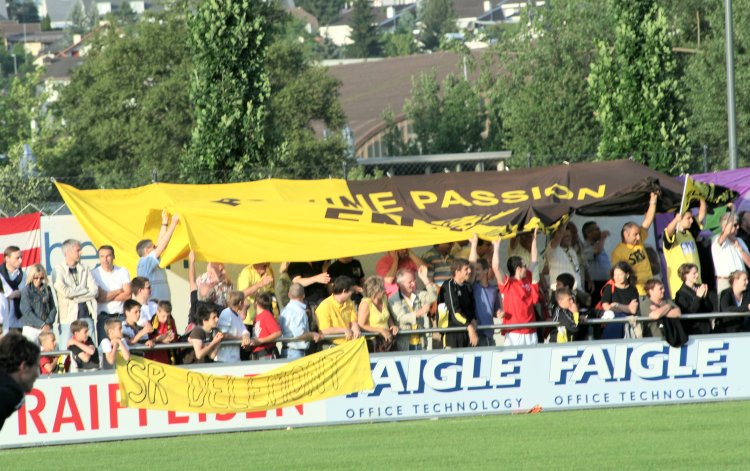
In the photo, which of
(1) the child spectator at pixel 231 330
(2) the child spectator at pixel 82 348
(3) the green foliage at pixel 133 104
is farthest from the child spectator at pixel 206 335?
(3) the green foliage at pixel 133 104

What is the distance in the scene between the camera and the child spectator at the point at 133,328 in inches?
597

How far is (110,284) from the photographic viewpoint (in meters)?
16.4

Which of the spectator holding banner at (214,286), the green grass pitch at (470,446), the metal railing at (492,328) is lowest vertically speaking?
the green grass pitch at (470,446)

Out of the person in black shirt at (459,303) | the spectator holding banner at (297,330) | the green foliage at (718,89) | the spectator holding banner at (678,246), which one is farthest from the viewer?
the green foliage at (718,89)

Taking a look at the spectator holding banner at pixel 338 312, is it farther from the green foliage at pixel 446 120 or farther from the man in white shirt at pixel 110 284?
the green foliage at pixel 446 120

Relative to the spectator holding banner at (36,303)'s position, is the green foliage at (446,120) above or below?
below

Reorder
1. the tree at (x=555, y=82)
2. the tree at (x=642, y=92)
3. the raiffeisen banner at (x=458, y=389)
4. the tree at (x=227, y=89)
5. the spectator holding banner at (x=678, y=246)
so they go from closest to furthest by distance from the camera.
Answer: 1. the raiffeisen banner at (x=458, y=389)
2. the spectator holding banner at (x=678, y=246)
3. the tree at (x=227, y=89)
4. the tree at (x=642, y=92)
5. the tree at (x=555, y=82)

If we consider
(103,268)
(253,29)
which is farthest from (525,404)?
(253,29)

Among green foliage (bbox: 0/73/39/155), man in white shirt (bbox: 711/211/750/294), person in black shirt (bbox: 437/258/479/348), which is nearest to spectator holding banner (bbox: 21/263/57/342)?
person in black shirt (bbox: 437/258/479/348)

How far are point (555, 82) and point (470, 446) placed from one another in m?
50.2

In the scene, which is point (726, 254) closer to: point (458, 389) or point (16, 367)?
point (458, 389)

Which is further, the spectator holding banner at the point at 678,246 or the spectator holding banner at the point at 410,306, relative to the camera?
the spectator holding banner at the point at 678,246

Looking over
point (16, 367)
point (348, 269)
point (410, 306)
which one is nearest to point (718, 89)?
point (348, 269)

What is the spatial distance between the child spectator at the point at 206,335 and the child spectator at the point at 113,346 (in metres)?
0.71
